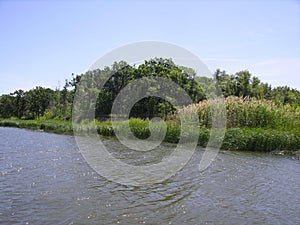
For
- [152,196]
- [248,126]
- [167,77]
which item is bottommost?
[152,196]

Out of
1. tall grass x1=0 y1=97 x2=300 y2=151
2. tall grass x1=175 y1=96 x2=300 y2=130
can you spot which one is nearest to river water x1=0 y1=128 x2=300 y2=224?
tall grass x1=0 y1=97 x2=300 y2=151

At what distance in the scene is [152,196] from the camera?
604cm

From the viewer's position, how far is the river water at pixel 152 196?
16.0ft

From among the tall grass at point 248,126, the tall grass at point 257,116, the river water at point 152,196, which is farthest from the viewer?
the tall grass at point 257,116

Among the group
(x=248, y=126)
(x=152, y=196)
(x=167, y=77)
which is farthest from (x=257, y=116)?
(x=167, y=77)

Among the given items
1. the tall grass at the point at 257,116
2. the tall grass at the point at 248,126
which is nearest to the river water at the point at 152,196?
the tall grass at the point at 248,126

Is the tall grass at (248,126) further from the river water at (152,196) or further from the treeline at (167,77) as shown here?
the treeline at (167,77)

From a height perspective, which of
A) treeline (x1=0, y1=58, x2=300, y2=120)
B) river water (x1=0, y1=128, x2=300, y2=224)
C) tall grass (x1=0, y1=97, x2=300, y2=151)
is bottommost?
river water (x1=0, y1=128, x2=300, y2=224)

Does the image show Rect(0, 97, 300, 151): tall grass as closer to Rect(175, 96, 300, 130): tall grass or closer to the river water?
Rect(175, 96, 300, 130): tall grass

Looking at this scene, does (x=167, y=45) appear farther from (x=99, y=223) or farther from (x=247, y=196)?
(x=99, y=223)

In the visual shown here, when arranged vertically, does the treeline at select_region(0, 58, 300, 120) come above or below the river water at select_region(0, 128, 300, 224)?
above

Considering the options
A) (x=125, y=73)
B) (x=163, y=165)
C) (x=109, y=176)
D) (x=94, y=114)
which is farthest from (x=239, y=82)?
(x=109, y=176)

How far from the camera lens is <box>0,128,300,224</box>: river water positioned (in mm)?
4887

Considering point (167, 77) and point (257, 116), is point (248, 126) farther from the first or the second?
point (167, 77)
